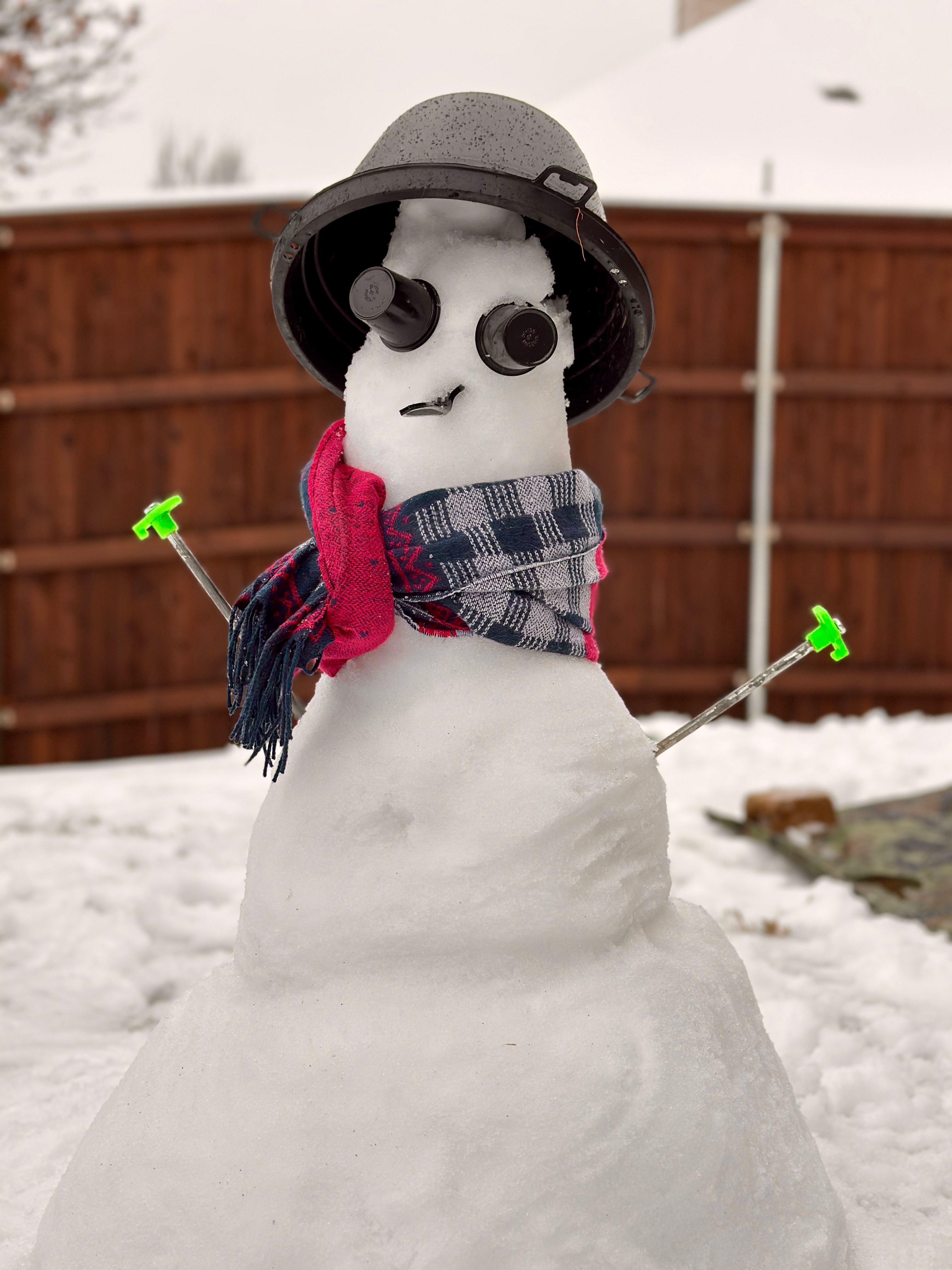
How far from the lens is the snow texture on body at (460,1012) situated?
3.92 ft

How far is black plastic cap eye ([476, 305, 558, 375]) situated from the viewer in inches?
51.1

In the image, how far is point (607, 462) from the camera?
498cm

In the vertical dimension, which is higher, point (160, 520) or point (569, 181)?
point (569, 181)

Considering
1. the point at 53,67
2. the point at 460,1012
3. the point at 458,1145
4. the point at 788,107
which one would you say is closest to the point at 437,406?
the point at 460,1012

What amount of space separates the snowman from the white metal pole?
371 cm

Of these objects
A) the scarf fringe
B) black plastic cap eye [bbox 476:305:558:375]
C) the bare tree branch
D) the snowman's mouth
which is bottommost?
the scarf fringe

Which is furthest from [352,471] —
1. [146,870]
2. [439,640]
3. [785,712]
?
[785,712]

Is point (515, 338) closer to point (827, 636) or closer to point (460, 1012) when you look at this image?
point (827, 636)

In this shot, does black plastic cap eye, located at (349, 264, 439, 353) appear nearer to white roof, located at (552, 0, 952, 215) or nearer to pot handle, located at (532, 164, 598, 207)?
pot handle, located at (532, 164, 598, 207)

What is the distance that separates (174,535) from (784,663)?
77cm

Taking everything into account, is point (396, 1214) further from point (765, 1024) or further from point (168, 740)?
point (168, 740)

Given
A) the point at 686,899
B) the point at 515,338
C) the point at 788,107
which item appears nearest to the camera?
the point at 515,338

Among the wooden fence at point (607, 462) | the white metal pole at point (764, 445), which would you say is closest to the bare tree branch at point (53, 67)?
the wooden fence at point (607, 462)

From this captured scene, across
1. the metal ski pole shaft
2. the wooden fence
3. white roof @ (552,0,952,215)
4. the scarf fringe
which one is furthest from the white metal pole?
white roof @ (552,0,952,215)
